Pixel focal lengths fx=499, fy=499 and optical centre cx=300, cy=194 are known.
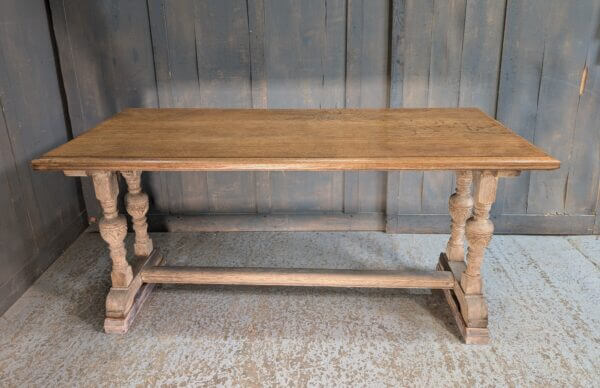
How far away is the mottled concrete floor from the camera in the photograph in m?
1.95

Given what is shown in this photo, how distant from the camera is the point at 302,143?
202cm

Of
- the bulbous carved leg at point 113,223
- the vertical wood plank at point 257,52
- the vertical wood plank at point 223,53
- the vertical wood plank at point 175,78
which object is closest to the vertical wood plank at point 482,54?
the vertical wood plank at point 257,52

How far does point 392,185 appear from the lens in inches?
121

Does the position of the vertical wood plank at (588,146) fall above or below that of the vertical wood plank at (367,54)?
below

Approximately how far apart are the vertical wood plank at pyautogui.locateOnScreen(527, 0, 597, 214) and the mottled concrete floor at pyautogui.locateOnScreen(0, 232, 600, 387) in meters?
0.37

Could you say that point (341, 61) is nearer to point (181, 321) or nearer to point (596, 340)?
point (181, 321)

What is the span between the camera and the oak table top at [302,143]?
181 centimetres

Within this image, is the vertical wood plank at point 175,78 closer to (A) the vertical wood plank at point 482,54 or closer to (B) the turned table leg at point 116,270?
(B) the turned table leg at point 116,270

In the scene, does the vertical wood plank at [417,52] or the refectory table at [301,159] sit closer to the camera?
the refectory table at [301,159]

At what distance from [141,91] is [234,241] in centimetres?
106

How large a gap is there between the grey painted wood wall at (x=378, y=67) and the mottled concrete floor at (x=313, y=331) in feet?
1.49

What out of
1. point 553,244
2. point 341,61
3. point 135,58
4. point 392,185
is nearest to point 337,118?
point 341,61

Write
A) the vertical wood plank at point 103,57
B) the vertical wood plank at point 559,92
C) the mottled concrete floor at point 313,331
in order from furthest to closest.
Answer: the vertical wood plank at point 103,57 < the vertical wood plank at point 559,92 < the mottled concrete floor at point 313,331

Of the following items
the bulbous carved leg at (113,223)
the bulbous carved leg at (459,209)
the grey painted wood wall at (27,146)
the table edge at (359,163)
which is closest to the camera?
the table edge at (359,163)
